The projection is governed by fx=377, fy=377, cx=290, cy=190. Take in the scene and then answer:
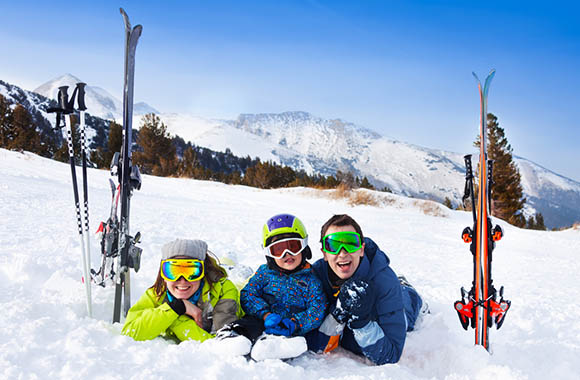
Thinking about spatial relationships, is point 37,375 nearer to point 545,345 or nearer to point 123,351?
point 123,351

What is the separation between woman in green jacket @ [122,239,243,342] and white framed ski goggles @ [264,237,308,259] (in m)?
0.43

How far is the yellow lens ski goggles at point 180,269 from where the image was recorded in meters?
2.77

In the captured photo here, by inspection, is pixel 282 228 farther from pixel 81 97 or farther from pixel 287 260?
pixel 81 97

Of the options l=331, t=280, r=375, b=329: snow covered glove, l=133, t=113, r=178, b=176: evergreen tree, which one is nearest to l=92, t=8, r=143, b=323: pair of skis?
l=331, t=280, r=375, b=329: snow covered glove

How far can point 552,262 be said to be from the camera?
292 inches

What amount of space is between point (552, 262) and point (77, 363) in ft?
27.3

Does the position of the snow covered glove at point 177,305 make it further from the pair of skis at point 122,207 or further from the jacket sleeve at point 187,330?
the pair of skis at point 122,207

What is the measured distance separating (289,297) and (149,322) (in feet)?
3.36

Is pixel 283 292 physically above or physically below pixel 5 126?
below

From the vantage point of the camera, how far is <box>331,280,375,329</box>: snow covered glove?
97.0 inches

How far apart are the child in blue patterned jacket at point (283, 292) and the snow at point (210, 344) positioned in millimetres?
280

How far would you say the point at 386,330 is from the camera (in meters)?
2.71

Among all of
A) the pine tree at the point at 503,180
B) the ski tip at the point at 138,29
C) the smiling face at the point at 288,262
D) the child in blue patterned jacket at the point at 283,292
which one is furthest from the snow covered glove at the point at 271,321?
the pine tree at the point at 503,180

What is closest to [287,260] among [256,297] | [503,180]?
[256,297]
